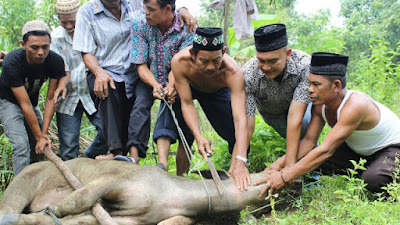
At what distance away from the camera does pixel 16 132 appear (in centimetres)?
539

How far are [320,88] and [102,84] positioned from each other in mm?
2584

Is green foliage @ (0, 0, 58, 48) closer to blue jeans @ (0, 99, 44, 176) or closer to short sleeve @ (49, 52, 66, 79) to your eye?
short sleeve @ (49, 52, 66, 79)

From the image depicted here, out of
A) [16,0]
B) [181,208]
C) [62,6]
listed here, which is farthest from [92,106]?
[16,0]

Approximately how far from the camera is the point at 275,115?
5.63 m

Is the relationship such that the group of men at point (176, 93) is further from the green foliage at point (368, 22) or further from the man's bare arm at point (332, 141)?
the green foliage at point (368, 22)

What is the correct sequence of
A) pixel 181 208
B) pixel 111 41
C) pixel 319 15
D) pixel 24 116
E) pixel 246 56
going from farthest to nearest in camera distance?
pixel 319 15, pixel 246 56, pixel 111 41, pixel 24 116, pixel 181 208

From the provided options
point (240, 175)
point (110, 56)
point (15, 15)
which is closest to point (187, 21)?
point (110, 56)

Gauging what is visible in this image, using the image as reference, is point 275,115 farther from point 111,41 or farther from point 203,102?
point 111,41

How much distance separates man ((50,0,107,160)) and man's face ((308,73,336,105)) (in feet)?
9.30

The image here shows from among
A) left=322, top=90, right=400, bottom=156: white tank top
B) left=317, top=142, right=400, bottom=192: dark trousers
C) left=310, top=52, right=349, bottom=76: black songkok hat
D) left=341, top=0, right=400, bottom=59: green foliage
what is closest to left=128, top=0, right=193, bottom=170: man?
left=310, top=52, right=349, bottom=76: black songkok hat

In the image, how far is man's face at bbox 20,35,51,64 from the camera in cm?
516

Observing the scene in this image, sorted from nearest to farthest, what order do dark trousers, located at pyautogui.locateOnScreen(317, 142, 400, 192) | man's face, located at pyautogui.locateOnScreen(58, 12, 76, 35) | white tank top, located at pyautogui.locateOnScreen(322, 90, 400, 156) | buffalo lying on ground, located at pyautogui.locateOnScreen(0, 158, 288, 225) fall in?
buffalo lying on ground, located at pyautogui.locateOnScreen(0, 158, 288, 225) < dark trousers, located at pyautogui.locateOnScreen(317, 142, 400, 192) < white tank top, located at pyautogui.locateOnScreen(322, 90, 400, 156) < man's face, located at pyautogui.locateOnScreen(58, 12, 76, 35)

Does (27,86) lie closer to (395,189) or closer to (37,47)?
(37,47)

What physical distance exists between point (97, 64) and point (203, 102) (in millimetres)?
1428
